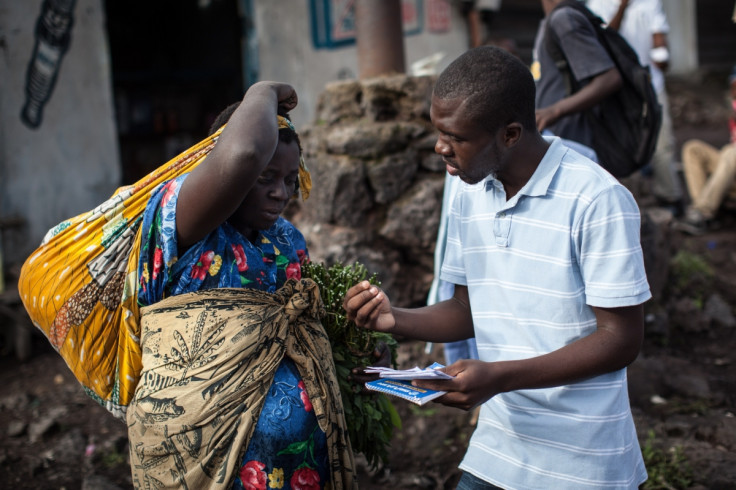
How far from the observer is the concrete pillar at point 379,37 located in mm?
4523

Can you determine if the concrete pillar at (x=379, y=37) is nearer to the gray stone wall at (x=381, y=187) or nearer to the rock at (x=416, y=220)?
the gray stone wall at (x=381, y=187)

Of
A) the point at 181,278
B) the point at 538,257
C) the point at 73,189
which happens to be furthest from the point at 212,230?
the point at 73,189

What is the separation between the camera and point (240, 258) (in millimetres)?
1980

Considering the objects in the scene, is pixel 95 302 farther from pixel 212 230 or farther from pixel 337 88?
pixel 337 88

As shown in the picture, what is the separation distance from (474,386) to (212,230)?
2.79ft

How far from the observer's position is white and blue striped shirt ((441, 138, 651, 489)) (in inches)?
68.7

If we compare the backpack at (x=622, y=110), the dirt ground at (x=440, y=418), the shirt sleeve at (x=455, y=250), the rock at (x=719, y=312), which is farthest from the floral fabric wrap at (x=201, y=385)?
the rock at (x=719, y=312)

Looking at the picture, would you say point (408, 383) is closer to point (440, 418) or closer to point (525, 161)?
point (525, 161)

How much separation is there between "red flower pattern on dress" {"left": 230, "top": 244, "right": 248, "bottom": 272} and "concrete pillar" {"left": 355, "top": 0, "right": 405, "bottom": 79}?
2.98 meters

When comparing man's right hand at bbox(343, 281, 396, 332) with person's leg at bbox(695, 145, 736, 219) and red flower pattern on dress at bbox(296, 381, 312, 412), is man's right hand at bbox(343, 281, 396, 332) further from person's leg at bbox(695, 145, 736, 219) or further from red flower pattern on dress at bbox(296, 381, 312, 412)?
person's leg at bbox(695, 145, 736, 219)

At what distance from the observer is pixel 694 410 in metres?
3.97

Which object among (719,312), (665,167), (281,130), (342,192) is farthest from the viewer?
(665,167)

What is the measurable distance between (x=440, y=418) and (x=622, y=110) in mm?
2055

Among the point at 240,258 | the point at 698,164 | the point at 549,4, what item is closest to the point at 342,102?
the point at 549,4
